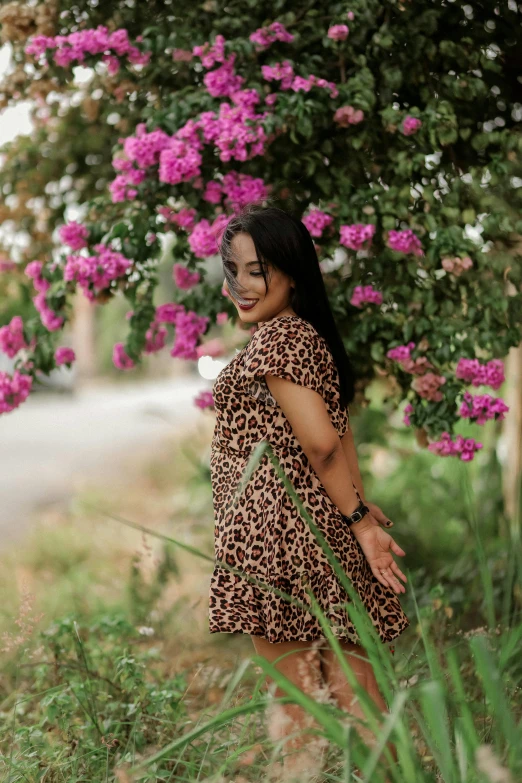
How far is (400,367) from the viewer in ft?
9.41

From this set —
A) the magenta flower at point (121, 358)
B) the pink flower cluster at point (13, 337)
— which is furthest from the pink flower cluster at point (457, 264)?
the pink flower cluster at point (13, 337)

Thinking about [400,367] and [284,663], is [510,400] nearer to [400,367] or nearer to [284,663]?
[400,367]

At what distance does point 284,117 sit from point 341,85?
22 cm

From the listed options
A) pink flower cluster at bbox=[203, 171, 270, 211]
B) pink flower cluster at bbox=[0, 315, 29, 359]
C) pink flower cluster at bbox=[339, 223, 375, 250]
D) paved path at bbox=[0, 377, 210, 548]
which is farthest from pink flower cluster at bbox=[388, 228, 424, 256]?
paved path at bbox=[0, 377, 210, 548]

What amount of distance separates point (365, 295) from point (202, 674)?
1485 mm

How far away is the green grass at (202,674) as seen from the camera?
1.54 meters

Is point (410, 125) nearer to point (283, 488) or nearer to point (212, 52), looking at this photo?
Result: point (212, 52)

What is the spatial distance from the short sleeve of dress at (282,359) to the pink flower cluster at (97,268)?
0.93 metres

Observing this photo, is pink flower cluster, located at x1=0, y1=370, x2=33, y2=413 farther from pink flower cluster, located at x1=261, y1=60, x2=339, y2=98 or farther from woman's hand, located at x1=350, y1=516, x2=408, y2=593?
woman's hand, located at x1=350, y1=516, x2=408, y2=593

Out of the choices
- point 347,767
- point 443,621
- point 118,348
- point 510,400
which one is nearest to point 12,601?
point 118,348

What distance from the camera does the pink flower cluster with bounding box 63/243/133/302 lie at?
2.94m

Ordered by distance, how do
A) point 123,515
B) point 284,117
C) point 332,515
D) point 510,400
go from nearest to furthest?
point 332,515
point 284,117
point 510,400
point 123,515

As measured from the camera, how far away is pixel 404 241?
9.16ft

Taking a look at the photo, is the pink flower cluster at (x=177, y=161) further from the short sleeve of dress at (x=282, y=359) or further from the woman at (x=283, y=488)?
the short sleeve of dress at (x=282, y=359)
